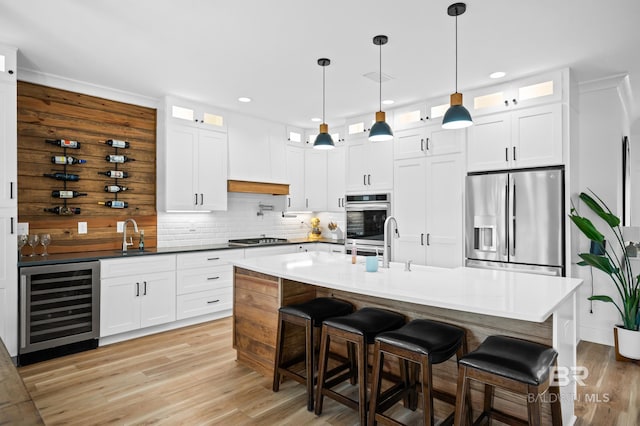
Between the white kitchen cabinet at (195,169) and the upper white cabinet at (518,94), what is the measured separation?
3.24 metres

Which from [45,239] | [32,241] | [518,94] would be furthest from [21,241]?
[518,94]

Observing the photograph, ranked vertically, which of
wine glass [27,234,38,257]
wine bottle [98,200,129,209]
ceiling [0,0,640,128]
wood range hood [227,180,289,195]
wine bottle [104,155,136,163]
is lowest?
wine glass [27,234,38,257]

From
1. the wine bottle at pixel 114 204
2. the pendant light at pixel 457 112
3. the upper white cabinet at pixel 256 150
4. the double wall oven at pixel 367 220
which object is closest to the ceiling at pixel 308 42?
the pendant light at pixel 457 112

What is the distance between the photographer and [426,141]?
15.1 ft

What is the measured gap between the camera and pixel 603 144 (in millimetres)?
3924

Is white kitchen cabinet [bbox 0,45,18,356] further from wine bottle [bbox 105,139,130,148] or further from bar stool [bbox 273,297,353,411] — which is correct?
bar stool [bbox 273,297,353,411]

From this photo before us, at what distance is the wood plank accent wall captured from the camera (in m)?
3.79

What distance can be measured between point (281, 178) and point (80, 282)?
3086 mm

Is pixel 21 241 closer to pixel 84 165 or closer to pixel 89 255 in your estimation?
pixel 89 255

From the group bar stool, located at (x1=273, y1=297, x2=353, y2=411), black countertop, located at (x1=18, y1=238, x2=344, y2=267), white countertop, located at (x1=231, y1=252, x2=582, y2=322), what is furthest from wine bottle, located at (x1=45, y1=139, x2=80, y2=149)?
bar stool, located at (x1=273, y1=297, x2=353, y2=411)

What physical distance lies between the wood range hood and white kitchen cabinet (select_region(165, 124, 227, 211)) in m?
0.14

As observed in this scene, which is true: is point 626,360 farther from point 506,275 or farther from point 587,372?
point 506,275

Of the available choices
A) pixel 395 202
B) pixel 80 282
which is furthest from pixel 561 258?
pixel 80 282

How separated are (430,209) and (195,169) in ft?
9.99
